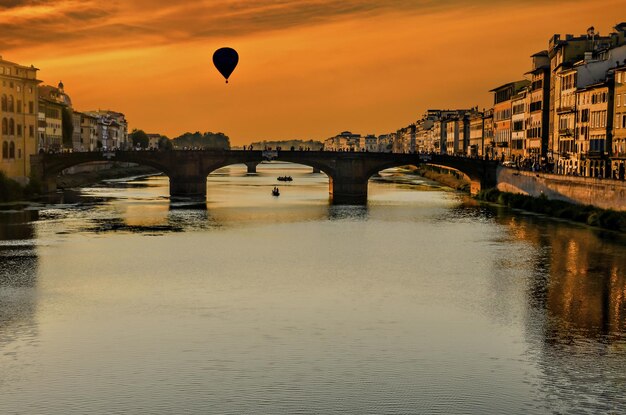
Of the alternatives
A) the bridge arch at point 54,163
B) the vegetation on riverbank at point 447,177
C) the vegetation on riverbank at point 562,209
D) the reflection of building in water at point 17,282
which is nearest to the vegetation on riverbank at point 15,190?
the bridge arch at point 54,163

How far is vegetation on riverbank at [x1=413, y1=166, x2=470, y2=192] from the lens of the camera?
105500 mm

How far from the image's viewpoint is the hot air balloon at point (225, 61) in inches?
2726

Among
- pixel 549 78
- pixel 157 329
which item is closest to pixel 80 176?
pixel 549 78

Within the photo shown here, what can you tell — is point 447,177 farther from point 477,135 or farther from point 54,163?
point 54,163

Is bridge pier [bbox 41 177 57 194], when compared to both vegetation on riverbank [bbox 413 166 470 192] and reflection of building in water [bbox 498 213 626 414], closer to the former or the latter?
vegetation on riverbank [bbox 413 166 470 192]

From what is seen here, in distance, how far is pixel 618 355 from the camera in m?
24.0

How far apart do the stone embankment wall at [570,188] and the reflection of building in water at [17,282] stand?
107 ft

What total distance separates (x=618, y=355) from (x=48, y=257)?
2820 cm

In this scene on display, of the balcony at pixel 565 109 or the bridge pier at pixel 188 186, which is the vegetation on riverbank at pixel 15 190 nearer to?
the bridge pier at pixel 188 186

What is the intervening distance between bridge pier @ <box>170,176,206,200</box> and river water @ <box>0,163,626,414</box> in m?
32.8

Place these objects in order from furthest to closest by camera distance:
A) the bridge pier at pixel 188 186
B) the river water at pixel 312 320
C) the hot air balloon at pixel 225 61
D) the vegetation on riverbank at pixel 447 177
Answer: the vegetation on riverbank at pixel 447 177
the bridge pier at pixel 188 186
the hot air balloon at pixel 225 61
the river water at pixel 312 320

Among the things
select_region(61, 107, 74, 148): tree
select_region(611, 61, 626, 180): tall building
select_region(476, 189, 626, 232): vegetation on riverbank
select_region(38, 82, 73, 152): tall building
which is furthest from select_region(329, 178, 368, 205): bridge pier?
select_region(61, 107, 74, 148): tree

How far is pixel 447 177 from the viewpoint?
121188mm

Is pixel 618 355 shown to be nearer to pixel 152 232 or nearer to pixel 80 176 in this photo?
pixel 152 232
